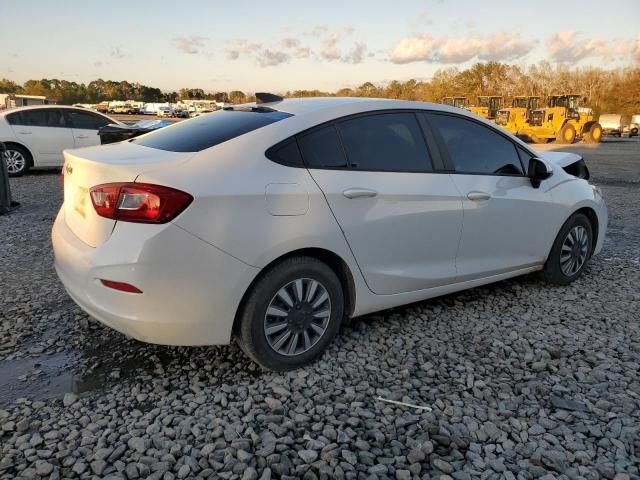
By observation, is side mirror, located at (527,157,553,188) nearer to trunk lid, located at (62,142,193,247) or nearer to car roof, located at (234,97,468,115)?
car roof, located at (234,97,468,115)

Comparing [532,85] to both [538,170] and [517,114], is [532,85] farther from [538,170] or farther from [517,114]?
[538,170]

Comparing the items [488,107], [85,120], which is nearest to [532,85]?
[488,107]

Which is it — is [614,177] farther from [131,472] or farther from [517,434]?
[131,472]

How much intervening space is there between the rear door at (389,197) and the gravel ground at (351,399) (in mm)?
530

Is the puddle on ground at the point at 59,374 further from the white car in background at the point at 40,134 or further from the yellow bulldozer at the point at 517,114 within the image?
the yellow bulldozer at the point at 517,114

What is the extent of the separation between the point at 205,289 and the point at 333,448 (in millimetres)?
1019

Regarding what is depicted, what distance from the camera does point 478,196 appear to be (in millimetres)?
3777

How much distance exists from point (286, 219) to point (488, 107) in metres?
33.8

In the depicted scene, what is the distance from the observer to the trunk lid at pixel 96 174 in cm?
270

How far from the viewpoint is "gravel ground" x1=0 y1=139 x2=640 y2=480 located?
2332 millimetres

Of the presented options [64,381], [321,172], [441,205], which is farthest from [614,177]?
[64,381]

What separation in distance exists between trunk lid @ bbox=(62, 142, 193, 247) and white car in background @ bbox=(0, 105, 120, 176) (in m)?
8.88

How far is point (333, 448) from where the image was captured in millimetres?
2418

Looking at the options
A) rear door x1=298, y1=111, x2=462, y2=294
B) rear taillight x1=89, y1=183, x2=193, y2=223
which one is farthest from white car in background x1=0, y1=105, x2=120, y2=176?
rear taillight x1=89, y1=183, x2=193, y2=223
